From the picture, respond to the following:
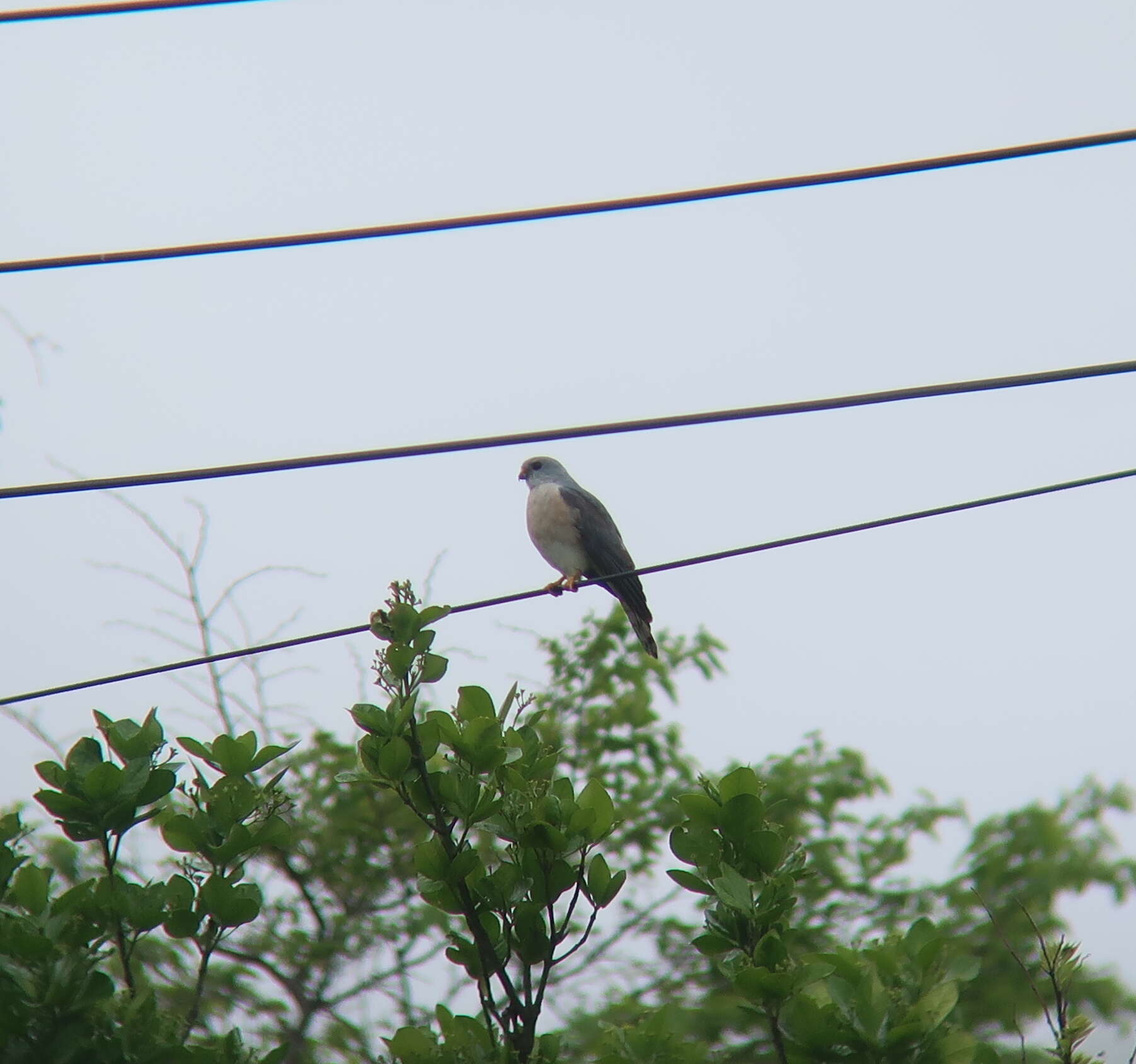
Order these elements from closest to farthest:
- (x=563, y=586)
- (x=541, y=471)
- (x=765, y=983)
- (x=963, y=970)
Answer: (x=765, y=983) < (x=963, y=970) < (x=563, y=586) < (x=541, y=471)

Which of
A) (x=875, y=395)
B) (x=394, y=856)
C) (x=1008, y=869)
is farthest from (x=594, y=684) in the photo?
(x=875, y=395)

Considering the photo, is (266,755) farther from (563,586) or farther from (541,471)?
(541,471)

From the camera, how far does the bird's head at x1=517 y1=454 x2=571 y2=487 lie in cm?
939

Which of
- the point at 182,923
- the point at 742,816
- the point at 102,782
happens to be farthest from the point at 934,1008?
the point at 102,782

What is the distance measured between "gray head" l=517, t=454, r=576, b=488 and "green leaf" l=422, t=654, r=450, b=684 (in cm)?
530

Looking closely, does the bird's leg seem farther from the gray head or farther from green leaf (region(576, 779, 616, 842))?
green leaf (region(576, 779, 616, 842))

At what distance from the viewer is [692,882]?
374 cm

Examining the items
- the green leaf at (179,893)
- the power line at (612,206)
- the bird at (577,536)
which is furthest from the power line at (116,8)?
the bird at (577,536)

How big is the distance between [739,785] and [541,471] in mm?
5878

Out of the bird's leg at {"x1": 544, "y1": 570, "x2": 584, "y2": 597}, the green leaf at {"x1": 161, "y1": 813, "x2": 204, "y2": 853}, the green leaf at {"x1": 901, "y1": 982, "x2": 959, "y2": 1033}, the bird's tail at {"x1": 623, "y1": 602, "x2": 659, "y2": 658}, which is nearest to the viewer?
the green leaf at {"x1": 901, "y1": 982, "x2": 959, "y2": 1033}

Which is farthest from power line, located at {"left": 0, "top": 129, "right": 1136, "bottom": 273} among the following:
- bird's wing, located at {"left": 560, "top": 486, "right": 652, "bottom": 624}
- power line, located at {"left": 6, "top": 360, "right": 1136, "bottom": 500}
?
bird's wing, located at {"left": 560, "top": 486, "right": 652, "bottom": 624}

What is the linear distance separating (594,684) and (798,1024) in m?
7.27

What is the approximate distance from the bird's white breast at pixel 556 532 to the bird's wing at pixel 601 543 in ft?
0.14

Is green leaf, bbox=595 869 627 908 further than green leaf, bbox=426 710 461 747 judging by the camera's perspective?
No
